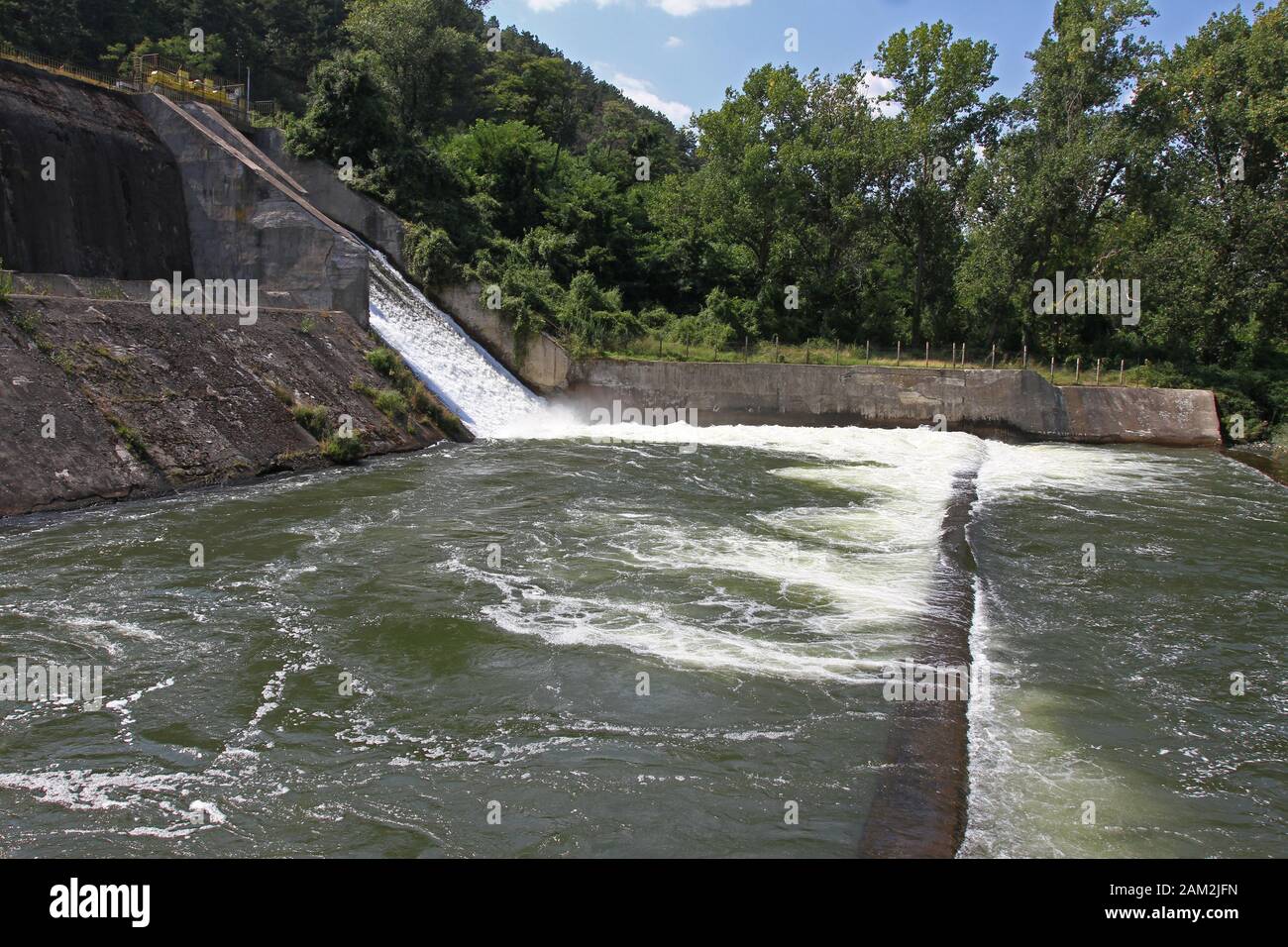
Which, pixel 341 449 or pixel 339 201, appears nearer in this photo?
pixel 341 449

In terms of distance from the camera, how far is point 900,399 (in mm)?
31578

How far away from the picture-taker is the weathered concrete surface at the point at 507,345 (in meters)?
31.2

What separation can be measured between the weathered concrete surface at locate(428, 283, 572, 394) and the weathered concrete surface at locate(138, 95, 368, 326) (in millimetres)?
4929

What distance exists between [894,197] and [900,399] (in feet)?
42.4

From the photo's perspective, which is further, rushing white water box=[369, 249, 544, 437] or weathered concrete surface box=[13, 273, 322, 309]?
rushing white water box=[369, 249, 544, 437]

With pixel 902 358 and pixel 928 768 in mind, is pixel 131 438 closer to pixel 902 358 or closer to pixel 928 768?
pixel 928 768

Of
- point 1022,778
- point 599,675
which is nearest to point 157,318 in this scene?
point 599,675

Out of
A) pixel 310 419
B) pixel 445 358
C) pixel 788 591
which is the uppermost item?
pixel 445 358

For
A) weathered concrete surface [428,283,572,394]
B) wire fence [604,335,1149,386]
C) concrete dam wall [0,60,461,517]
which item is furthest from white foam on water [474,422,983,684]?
wire fence [604,335,1149,386]

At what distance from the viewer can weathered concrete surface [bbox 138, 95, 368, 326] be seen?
2689 cm

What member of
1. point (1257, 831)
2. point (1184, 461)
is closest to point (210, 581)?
point (1257, 831)

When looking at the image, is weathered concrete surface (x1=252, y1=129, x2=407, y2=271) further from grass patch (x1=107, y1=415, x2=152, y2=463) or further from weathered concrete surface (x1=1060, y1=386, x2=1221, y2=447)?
weathered concrete surface (x1=1060, y1=386, x2=1221, y2=447)

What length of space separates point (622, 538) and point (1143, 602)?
24.5ft

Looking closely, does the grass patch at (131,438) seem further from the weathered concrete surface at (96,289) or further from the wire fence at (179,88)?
the wire fence at (179,88)
